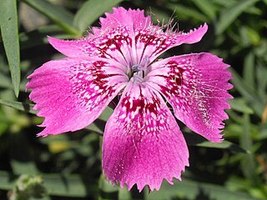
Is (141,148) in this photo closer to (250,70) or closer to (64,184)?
(64,184)

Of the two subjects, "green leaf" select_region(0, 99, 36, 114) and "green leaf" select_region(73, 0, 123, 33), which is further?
"green leaf" select_region(73, 0, 123, 33)

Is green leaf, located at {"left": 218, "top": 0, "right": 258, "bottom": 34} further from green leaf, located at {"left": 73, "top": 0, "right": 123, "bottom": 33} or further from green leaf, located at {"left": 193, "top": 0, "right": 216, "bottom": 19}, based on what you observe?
green leaf, located at {"left": 73, "top": 0, "right": 123, "bottom": 33}

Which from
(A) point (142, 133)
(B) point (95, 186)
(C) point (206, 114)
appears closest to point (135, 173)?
(A) point (142, 133)

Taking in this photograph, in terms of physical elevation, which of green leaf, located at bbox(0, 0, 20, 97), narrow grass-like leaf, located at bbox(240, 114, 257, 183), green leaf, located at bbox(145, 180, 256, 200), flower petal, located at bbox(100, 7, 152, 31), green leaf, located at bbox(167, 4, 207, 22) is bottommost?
green leaf, located at bbox(145, 180, 256, 200)

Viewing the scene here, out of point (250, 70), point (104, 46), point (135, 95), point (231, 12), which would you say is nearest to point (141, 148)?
point (135, 95)

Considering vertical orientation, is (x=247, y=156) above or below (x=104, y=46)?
below

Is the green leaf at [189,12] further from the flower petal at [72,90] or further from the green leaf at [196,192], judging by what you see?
the flower petal at [72,90]

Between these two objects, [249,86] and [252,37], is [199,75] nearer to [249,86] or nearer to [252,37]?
[249,86]

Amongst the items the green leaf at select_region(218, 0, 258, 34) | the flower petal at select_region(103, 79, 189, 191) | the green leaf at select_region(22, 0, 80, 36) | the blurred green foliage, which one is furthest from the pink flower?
the green leaf at select_region(218, 0, 258, 34)
